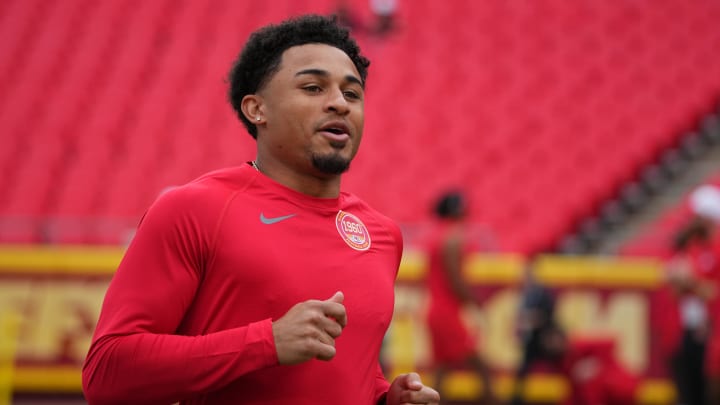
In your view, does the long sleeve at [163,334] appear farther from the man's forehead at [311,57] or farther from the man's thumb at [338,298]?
the man's forehead at [311,57]

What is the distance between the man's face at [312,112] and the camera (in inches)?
87.2

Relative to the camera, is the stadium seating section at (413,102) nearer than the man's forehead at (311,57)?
No

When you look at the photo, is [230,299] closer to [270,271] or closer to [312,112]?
[270,271]

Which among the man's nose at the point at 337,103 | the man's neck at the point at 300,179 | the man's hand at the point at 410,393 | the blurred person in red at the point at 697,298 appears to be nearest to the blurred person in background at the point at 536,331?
the blurred person in red at the point at 697,298

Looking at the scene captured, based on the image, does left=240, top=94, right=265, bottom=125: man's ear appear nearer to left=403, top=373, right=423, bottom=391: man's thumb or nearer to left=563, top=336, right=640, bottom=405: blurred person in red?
left=403, top=373, right=423, bottom=391: man's thumb

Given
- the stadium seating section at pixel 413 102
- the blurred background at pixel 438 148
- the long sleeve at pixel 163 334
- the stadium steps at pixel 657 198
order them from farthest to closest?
the stadium steps at pixel 657 198 < the stadium seating section at pixel 413 102 < the blurred background at pixel 438 148 < the long sleeve at pixel 163 334

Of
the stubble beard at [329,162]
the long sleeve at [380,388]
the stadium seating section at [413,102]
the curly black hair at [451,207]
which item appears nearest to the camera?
the stubble beard at [329,162]

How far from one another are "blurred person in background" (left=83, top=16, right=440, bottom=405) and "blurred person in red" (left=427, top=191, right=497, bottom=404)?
4.84 m

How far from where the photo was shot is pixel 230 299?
6.70 ft

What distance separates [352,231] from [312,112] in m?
0.33

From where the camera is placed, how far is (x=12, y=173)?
10.8 m

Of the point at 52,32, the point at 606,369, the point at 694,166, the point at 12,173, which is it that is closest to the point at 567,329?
the point at 606,369

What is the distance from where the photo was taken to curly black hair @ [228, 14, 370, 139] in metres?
2.32

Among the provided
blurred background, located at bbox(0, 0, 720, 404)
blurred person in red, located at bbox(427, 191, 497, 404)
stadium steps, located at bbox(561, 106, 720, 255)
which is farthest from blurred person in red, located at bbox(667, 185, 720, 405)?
stadium steps, located at bbox(561, 106, 720, 255)
